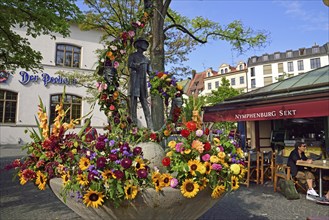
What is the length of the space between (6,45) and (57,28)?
1.60 m

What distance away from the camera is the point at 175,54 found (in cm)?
1266

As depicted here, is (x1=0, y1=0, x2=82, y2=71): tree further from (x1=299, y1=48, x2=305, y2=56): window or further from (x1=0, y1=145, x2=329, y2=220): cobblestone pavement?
(x1=299, y1=48, x2=305, y2=56): window

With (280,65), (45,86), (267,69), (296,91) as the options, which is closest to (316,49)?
(280,65)

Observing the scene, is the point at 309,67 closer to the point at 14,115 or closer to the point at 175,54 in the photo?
the point at 175,54

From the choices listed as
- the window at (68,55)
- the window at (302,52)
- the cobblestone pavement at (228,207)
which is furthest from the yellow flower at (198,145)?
the window at (302,52)

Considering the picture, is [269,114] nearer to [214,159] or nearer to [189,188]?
[214,159]

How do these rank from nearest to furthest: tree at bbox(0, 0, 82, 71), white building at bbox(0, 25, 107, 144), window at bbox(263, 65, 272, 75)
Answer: tree at bbox(0, 0, 82, 71)
white building at bbox(0, 25, 107, 144)
window at bbox(263, 65, 272, 75)

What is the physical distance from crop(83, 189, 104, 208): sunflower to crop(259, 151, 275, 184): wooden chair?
6432mm

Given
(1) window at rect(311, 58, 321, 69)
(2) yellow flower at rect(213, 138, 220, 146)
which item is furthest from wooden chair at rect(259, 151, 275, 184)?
(1) window at rect(311, 58, 321, 69)

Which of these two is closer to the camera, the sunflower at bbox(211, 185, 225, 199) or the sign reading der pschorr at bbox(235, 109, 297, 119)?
the sunflower at bbox(211, 185, 225, 199)

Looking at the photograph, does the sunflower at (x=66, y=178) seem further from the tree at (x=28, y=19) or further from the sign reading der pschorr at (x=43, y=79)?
the sign reading der pschorr at (x=43, y=79)

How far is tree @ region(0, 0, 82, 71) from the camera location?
5.73m

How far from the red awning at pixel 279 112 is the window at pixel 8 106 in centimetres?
1513

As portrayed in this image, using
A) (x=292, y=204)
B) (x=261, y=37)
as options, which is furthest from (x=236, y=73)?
(x=292, y=204)
